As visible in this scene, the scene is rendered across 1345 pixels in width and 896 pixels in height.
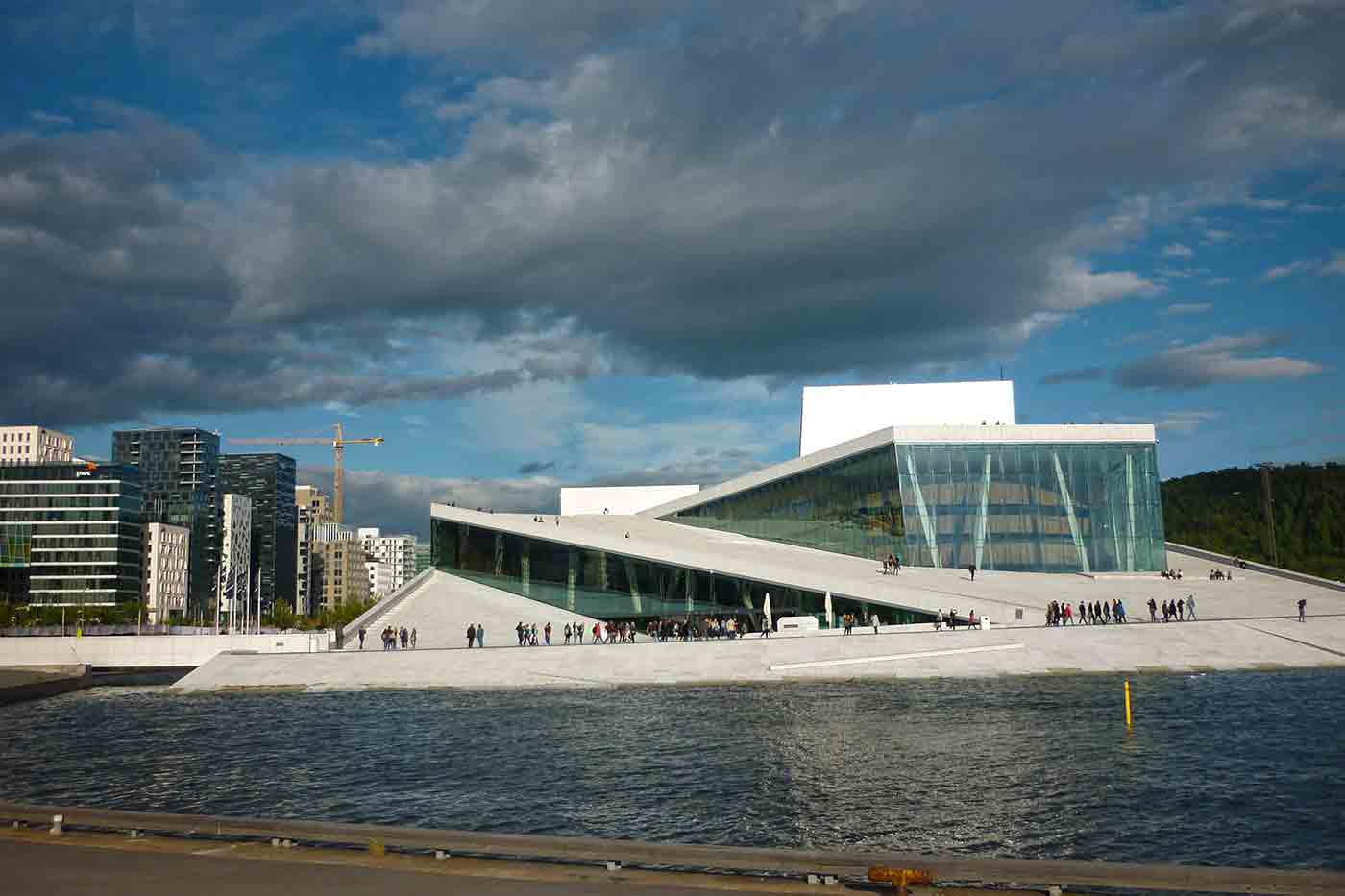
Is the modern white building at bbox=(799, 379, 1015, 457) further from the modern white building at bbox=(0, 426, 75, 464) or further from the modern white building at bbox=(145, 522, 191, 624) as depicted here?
the modern white building at bbox=(0, 426, 75, 464)

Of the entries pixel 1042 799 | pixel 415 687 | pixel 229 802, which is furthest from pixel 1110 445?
pixel 229 802

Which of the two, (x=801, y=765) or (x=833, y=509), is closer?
(x=801, y=765)

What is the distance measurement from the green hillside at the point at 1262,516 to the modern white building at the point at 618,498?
1428 inches

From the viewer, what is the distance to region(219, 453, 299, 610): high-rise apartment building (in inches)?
6068

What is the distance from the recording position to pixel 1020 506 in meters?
48.0

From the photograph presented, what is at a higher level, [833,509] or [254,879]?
[833,509]

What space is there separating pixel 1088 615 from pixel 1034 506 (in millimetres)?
11651

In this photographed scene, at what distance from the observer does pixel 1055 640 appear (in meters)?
32.8

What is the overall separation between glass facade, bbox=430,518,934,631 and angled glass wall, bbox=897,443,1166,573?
29.9ft

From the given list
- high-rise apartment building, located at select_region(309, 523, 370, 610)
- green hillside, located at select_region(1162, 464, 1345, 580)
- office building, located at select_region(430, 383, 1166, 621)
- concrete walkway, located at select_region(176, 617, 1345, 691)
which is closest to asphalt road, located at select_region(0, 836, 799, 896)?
concrete walkway, located at select_region(176, 617, 1345, 691)

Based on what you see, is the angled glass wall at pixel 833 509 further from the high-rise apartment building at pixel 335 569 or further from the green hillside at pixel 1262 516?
the high-rise apartment building at pixel 335 569

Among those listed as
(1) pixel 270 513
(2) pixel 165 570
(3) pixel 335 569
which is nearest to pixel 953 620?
(2) pixel 165 570

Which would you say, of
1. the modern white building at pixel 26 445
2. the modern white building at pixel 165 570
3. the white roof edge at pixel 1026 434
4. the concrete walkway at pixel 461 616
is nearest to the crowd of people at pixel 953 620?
the white roof edge at pixel 1026 434

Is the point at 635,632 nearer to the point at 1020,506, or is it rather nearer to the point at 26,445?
the point at 1020,506
